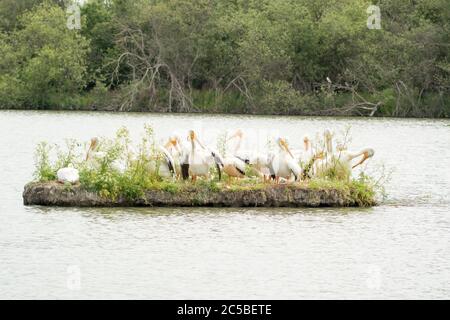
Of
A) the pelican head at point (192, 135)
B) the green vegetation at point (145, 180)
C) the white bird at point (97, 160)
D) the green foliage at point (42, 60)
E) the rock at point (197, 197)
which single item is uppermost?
the green foliage at point (42, 60)

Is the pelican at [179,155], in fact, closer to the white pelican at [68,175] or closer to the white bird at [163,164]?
the white bird at [163,164]

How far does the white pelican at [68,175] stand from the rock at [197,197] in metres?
0.10

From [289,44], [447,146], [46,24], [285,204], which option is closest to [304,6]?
[289,44]

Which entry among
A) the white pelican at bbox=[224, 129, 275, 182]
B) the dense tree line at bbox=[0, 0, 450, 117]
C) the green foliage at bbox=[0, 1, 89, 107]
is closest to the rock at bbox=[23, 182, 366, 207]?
the white pelican at bbox=[224, 129, 275, 182]

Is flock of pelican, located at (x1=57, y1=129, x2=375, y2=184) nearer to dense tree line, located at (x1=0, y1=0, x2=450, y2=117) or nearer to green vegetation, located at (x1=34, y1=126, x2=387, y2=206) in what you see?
green vegetation, located at (x1=34, y1=126, x2=387, y2=206)

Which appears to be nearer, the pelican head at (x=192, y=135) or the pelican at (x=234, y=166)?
the pelican head at (x=192, y=135)

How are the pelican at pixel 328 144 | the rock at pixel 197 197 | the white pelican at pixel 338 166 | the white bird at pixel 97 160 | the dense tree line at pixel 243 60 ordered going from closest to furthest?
the rock at pixel 197 197, the white bird at pixel 97 160, the white pelican at pixel 338 166, the pelican at pixel 328 144, the dense tree line at pixel 243 60

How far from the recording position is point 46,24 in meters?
59.8

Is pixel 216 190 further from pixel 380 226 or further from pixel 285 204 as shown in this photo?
pixel 380 226

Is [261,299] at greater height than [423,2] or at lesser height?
lesser

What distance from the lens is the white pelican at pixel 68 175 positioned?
19.2 metres

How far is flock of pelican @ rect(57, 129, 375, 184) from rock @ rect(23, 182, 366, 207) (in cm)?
28

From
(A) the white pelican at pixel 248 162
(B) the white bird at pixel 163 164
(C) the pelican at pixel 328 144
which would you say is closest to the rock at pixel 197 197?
(A) the white pelican at pixel 248 162

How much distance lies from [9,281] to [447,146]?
25111 millimetres
